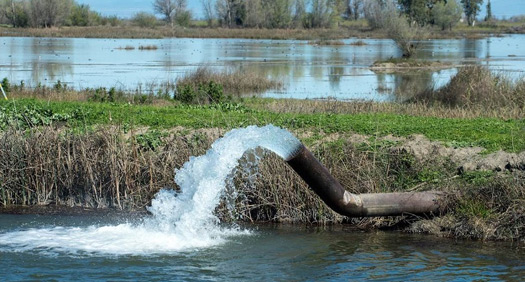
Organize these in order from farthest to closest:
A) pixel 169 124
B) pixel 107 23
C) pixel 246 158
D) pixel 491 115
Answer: pixel 107 23 → pixel 491 115 → pixel 169 124 → pixel 246 158

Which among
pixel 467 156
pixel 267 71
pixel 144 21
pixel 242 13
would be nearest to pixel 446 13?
pixel 242 13

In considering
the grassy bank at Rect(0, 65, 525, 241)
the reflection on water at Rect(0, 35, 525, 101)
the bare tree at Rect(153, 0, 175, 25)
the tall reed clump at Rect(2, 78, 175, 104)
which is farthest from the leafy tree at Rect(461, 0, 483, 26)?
the grassy bank at Rect(0, 65, 525, 241)

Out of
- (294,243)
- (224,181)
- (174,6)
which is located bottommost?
A: (294,243)

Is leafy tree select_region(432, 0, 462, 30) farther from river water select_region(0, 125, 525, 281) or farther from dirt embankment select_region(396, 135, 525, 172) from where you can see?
river water select_region(0, 125, 525, 281)

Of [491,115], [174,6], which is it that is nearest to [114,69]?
[491,115]

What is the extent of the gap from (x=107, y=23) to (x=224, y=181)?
373ft

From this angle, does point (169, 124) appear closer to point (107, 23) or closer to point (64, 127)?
point (64, 127)

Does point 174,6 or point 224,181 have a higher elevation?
point 174,6

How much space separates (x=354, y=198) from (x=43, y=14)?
10042cm

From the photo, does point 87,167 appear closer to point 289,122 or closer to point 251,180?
point 251,180

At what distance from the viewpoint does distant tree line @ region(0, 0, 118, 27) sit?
10538 cm

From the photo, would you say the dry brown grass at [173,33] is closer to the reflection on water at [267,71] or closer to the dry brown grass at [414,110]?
the reflection on water at [267,71]

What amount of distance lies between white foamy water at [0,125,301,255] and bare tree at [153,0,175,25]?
123411 millimetres

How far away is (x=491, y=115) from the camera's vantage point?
18.8 m
